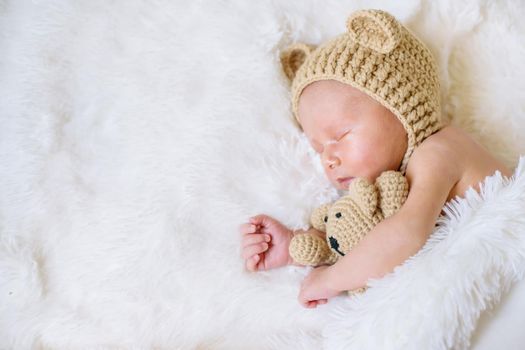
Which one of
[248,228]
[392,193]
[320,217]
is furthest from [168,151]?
[392,193]

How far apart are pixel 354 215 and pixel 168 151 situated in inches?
19.0

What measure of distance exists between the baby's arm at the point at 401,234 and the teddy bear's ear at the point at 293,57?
16.9 inches

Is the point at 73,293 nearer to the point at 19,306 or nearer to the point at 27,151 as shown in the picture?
the point at 19,306

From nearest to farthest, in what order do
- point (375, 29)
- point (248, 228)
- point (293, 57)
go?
point (375, 29) < point (248, 228) < point (293, 57)

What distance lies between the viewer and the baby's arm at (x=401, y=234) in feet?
3.19

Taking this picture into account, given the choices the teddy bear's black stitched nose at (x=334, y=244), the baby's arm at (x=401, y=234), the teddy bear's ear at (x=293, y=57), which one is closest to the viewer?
the baby's arm at (x=401, y=234)

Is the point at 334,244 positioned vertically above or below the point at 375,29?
below

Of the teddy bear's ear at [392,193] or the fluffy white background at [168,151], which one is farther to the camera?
the fluffy white background at [168,151]

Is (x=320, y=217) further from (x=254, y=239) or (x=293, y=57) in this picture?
(x=293, y=57)

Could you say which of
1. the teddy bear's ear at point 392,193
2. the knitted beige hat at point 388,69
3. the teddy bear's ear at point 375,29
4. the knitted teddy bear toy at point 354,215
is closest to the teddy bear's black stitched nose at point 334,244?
the knitted teddy bear toy at point 354,215

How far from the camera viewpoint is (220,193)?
1208mm

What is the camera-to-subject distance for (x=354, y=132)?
→ 1103 mm

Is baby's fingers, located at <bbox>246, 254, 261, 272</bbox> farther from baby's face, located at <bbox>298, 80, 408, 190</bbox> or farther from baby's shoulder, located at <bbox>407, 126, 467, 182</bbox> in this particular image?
baby's shoulder, located at <bbox>407, 126, 467, 182</bbox>

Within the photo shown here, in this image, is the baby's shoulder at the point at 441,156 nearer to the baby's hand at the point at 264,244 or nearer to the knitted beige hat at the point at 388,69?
the knitted beige hat at the point at 388,69
